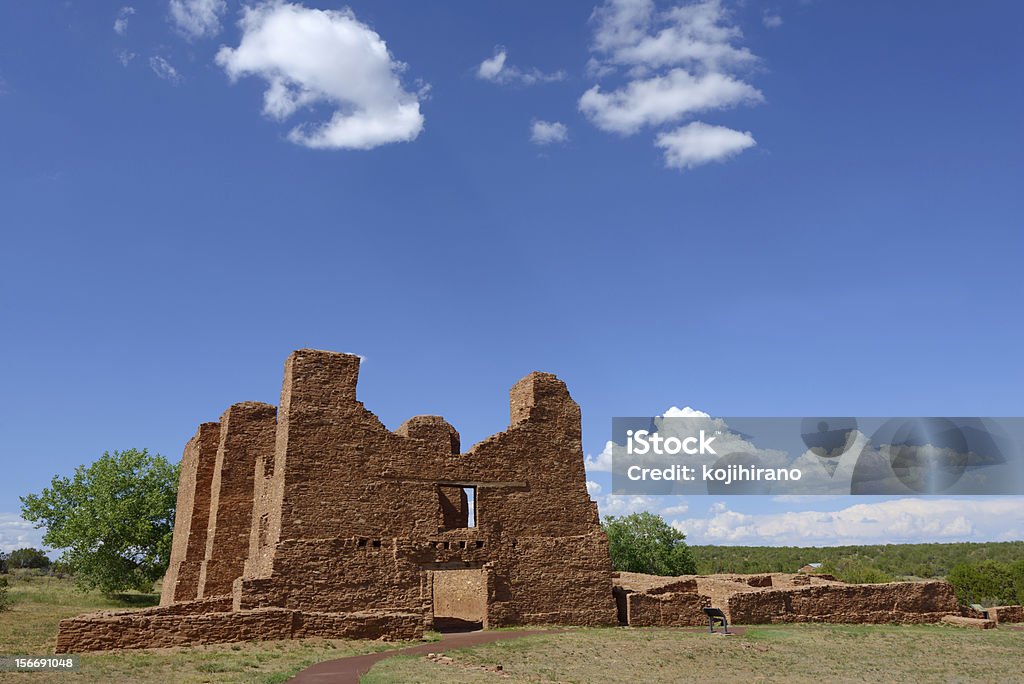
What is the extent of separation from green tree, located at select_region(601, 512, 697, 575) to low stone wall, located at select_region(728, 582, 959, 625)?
Result: 20.5 metres

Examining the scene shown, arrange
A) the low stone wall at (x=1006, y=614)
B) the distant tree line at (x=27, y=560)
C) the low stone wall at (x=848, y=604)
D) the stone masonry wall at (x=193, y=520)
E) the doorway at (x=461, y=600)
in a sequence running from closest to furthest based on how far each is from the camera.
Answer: the doorway at (x=461, y=600), the low stone wall at (x=848, y=604), the stone masonry wall at (x=193, y=520), the low stone wall at (x=1006, y=614), the distant tree line at (x=27, y=560)

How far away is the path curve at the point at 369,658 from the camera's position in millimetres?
12680

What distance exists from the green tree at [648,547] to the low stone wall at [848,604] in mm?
20495

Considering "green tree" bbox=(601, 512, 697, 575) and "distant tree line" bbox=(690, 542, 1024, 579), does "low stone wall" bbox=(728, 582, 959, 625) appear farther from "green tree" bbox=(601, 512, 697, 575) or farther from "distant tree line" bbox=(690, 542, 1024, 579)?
"distant tree line" bbox=(690, 542, 1024, 579)

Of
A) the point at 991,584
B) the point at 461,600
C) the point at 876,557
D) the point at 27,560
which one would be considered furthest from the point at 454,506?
the point at 876,557

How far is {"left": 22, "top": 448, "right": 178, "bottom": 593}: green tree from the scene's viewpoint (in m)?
36.2

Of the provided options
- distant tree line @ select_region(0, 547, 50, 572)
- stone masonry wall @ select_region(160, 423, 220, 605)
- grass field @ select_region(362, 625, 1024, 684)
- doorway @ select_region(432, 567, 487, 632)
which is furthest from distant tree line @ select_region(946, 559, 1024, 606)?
distant tree line @ select_region(0, 547, 50, 572)

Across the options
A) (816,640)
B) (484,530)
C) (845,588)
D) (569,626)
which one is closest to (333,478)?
(484,530)

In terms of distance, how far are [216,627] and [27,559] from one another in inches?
2814

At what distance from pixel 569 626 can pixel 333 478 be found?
7.45 meters

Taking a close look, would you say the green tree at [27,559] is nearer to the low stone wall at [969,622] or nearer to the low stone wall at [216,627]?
the low stone wall at [216,627]

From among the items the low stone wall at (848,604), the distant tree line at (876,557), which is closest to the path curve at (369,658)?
the low stone wall at (848,604)

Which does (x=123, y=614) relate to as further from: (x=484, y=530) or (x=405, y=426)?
(x=405, y=426)

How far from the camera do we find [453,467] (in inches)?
848
